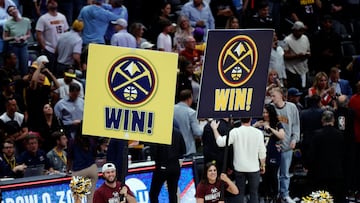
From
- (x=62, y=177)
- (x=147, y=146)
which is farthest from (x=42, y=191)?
(x=147, y=146)

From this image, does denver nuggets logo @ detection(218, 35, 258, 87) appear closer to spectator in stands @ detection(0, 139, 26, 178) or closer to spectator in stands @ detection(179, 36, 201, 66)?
spectator in stands @ detection(0, 139, 26, 178)

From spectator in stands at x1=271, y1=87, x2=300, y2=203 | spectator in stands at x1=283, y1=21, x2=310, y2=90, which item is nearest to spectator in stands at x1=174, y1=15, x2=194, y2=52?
spectator in stands at x1=283, y1=21, x2=310, y2=90

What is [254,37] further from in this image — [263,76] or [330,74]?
[330,74]

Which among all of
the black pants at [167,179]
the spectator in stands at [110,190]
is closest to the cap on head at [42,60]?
the black pants at [167,179]

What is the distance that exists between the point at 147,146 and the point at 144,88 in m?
5.38

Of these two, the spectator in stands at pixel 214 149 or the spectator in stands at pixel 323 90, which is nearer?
the spectator in stands at pixel 214 149

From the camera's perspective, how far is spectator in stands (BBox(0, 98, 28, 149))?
16.5 meters

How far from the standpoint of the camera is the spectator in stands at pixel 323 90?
749 inches

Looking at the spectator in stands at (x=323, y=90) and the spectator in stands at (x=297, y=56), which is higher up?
the spectator in stands at (x=297, y=56)

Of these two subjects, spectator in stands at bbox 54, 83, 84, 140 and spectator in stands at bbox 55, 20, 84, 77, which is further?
spectator in stands at bbox 55, 20, 84, 77

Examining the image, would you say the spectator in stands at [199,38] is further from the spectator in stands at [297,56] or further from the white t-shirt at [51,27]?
the white t-shirt at [51,27]

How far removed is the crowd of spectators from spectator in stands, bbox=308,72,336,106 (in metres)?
0.02

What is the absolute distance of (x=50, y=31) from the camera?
20.0 m

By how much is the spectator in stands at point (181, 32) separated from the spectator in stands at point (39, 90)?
329 cm
